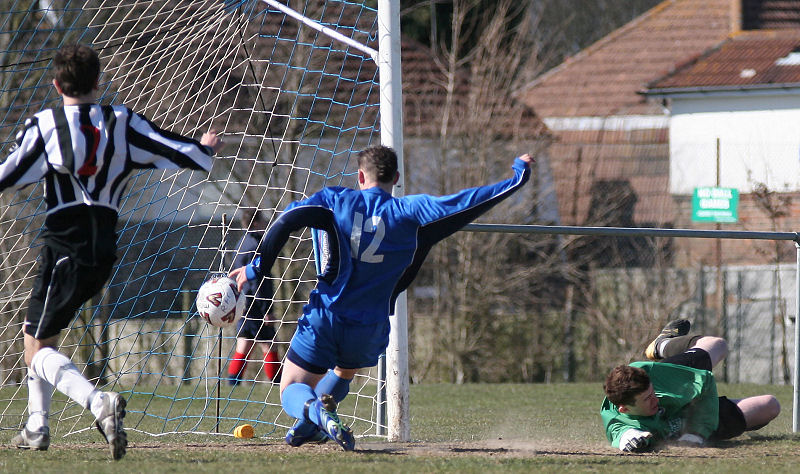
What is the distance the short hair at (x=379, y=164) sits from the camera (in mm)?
5176

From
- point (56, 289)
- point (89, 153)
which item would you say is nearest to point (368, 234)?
point (89, 153)

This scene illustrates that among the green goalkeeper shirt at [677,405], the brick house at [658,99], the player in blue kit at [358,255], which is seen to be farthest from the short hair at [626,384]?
the brick house at [658,99]

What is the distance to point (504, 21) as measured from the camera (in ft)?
55.9

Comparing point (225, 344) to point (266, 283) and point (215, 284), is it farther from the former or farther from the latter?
point (215, 284)

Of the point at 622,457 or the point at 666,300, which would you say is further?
the point at 666,300

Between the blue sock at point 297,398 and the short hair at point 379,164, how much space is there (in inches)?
44.8

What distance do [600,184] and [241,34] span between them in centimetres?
1054

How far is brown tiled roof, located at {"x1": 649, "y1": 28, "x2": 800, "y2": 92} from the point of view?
19.8 metres

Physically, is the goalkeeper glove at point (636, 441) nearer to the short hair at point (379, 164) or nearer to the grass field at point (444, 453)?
the grass field at point (444, 453)

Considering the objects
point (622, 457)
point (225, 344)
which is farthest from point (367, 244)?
point (225, 344)

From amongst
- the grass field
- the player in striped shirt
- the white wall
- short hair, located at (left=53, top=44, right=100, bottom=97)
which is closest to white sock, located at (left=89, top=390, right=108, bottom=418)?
the player in striped shirt

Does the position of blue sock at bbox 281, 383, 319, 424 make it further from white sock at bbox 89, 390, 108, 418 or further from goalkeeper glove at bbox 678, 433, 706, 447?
goalkeeper glove at bbox 678, 433, 706, 447

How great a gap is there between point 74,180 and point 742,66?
18.3 m

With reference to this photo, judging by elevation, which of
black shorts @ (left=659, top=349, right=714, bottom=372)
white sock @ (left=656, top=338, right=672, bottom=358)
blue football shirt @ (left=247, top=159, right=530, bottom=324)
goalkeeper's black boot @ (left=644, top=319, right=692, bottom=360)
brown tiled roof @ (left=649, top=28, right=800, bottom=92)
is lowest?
black shorts @ (left=659, top=349, right=714, bottom=372)
